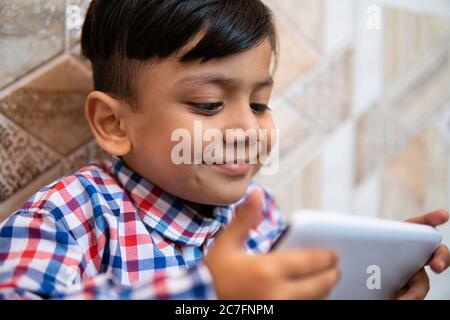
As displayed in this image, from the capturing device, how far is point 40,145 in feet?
2.35

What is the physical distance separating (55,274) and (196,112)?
0.24 metres

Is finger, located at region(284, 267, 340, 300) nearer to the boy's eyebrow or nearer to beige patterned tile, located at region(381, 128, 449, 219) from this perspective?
the boy's eyebrow

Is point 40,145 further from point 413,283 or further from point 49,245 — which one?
point 413,283

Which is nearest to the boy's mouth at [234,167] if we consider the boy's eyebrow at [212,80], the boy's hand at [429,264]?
the boy's eyebrow at [212,80]

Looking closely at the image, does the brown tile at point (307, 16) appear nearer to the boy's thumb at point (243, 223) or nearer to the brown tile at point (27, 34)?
the brown tile at point (27, 34)

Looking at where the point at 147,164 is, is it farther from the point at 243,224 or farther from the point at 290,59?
the point at 290,59

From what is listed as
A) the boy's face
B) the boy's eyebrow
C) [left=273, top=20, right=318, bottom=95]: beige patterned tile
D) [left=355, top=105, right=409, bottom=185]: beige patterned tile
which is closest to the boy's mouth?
the boy's face

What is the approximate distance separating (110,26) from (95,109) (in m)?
0.11

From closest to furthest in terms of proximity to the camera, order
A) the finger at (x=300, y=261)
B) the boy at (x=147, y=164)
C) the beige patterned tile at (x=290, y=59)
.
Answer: the finger at (x=300, y=261), the boy at (x=147, y=164), the beige patterned tile at (x=290, y=59)

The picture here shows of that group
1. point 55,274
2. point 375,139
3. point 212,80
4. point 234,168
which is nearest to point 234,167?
point 234,168

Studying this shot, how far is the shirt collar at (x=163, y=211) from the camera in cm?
63

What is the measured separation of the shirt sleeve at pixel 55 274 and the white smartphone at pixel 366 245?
9 centimetres

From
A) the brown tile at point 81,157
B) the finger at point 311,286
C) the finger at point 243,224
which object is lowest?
the brown tile at point 81,157
